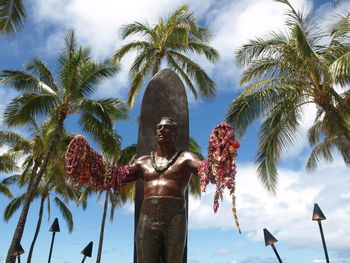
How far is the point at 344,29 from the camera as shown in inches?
405

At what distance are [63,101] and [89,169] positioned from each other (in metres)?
8.97

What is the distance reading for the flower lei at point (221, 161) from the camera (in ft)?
10.0

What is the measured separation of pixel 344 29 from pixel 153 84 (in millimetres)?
7788

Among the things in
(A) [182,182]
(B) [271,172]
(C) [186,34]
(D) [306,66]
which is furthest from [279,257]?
(C) [186,34]

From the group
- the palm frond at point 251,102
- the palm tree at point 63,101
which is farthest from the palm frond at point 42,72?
the palm frond at point 251,102

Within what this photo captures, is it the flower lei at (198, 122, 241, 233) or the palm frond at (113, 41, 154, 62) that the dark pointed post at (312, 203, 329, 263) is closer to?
the flower lei at (198, 122, 241, 233)

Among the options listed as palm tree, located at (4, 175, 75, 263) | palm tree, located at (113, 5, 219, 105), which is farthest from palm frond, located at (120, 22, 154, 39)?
palm tree, located at (4, 175, 75, 263)

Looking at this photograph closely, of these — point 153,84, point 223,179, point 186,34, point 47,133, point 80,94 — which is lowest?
point 223,179

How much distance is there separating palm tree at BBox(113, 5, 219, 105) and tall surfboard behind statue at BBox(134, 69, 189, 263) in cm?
1032

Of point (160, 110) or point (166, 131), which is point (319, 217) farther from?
point (166, 131)

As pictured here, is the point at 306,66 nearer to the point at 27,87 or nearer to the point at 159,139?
the point at 159,139

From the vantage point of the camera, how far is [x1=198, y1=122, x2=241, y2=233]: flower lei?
10.0 ft

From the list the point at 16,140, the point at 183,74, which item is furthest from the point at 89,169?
the point at 16,140

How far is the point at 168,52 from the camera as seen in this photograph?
15242 millimetres
